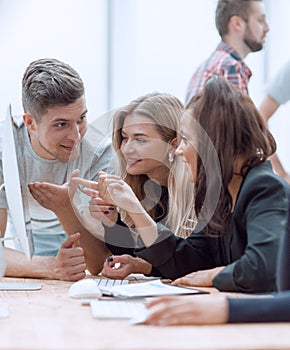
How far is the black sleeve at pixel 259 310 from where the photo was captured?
3.55 feet

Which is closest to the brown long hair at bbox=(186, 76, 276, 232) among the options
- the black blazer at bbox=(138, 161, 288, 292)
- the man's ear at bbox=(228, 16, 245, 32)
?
the black blazer at bbox=(138, 161, 288, 292)

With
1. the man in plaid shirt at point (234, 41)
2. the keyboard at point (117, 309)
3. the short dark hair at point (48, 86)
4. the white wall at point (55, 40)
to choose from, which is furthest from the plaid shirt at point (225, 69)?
the keyboard at point (117, 309)

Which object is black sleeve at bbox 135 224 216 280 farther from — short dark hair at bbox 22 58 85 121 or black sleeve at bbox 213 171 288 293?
short dark hair at bbox 22 58 85 121

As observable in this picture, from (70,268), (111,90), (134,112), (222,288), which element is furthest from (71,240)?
(111,90)

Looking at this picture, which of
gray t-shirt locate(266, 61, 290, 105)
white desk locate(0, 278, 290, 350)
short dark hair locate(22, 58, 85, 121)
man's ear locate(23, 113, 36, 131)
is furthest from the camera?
gray t-shirt locate(266, 61, 290, 105)

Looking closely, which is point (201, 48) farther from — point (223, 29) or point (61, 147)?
point (61, 147)

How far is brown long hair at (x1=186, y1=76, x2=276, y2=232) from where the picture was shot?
1491 mm

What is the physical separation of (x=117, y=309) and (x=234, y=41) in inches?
72.7

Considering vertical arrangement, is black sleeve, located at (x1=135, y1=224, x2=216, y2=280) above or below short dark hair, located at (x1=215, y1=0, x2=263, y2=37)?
below

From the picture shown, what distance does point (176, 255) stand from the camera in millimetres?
1710

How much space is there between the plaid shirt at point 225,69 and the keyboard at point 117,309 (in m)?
1.51

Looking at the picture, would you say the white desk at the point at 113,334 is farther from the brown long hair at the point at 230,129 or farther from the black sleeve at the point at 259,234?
the brown long hair at the point at 230,129

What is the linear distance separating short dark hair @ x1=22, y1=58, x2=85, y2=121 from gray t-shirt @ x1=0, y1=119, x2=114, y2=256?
120 millimetres

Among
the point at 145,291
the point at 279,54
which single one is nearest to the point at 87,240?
the point at 145,291
